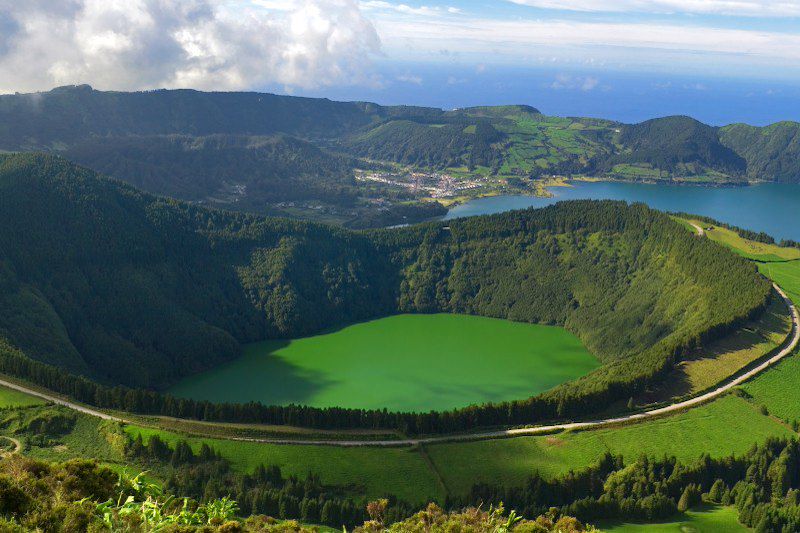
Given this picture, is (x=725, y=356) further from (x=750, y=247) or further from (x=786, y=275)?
(x=750, y=247)

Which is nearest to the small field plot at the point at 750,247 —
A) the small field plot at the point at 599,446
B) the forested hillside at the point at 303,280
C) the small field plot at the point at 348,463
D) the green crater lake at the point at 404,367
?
the forested hillside at the point at 303,280

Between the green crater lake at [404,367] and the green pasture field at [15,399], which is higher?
the green pasture field at [15,399]

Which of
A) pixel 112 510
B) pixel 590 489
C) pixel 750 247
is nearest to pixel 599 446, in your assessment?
pixel 590 489

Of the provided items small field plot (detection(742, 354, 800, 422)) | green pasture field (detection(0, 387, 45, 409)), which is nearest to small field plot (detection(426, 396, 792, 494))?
small field plot (detection(742, 354, 800, 422))

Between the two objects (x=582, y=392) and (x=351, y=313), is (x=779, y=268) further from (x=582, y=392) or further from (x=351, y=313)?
(x=351, y=313)

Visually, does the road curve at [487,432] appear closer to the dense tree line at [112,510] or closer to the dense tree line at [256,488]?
the dense tree line at [256,488]

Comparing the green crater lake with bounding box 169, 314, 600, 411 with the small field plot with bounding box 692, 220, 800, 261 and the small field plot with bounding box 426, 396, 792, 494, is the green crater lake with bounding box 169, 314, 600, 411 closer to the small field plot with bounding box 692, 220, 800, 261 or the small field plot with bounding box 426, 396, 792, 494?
the small field plot with bounding box 426, 396, 792, 494
